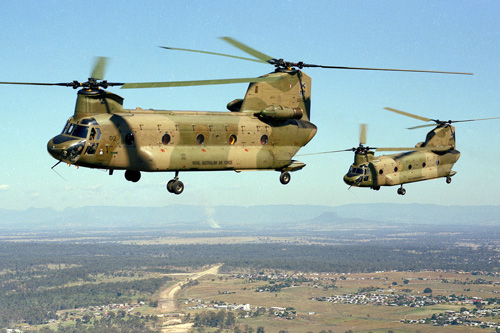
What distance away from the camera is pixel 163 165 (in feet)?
130

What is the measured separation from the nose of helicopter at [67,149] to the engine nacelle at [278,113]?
13.8 meters

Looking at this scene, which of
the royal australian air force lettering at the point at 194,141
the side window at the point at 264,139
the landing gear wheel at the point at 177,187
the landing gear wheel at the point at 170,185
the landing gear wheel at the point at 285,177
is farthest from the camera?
the landing gear wheel at the point at 285,177

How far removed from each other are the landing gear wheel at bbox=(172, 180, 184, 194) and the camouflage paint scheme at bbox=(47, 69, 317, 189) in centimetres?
102

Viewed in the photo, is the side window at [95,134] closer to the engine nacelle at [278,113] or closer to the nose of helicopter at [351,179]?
the engine nacelle at [278,113]

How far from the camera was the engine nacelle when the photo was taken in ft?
148

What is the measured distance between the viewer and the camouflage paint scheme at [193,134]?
38.3 m

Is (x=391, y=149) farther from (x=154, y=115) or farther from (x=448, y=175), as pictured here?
(x=154, y=115)

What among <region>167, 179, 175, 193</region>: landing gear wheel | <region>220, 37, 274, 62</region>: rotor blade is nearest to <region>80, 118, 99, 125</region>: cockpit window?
<region>167, 179, 175, 193</region>: landing gear wheel

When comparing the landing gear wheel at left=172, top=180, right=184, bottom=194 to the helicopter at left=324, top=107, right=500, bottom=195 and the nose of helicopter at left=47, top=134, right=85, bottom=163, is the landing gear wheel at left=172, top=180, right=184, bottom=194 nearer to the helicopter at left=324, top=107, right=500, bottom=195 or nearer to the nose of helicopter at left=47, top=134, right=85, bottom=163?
the nose of helicopter at left=47, top=134, right=85, bottom=163

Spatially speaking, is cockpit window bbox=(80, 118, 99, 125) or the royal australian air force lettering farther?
the royal australian air force lettering

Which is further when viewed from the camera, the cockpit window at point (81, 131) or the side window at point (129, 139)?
the side window at point (129, 139)

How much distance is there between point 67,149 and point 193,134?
331 inches

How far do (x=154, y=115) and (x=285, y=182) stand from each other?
1137 cm

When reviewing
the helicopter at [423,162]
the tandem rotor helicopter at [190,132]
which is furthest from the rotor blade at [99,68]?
the helicopter at [423,162]
